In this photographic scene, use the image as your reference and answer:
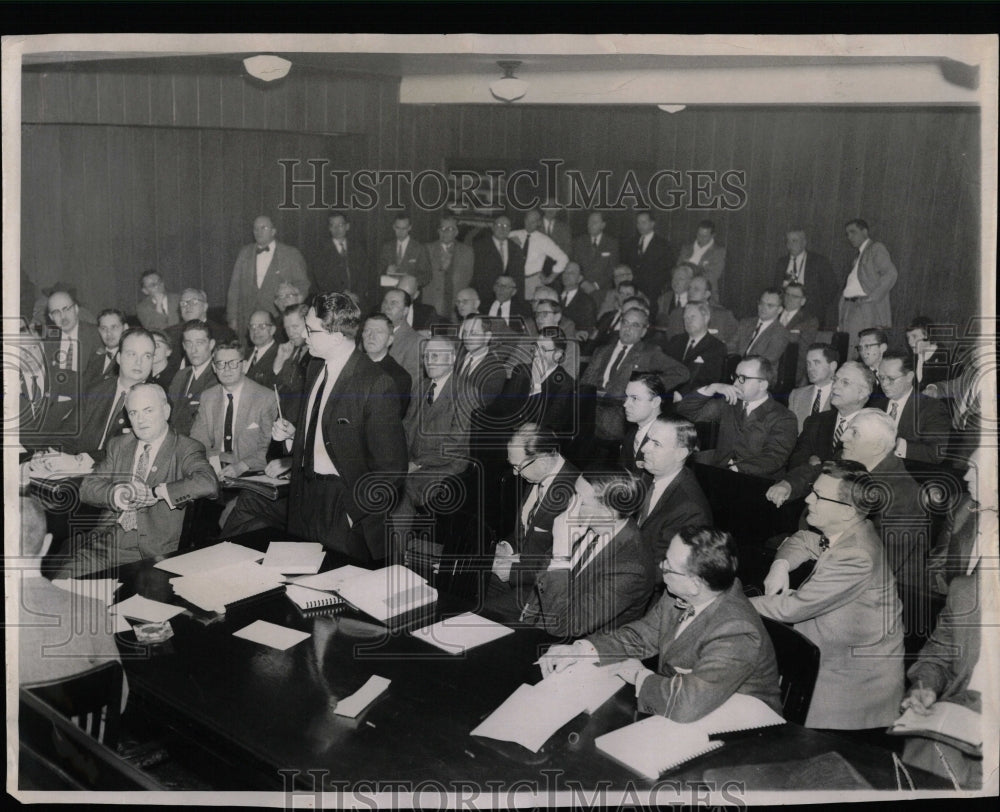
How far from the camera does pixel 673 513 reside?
3.96 m

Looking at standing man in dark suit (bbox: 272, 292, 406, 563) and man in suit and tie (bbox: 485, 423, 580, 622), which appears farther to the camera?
standing man in dark suit (bbox: 272, 292, 406, 563)

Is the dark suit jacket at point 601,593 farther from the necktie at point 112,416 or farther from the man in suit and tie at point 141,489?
the necktie at point 112,416

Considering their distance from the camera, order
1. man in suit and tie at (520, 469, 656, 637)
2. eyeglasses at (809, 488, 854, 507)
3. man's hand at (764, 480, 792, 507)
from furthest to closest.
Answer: man's hand at (764, 480, 792, 507) < eyeglasses at (809, 488, 854, 507) < man in suit and tie at (520, 469, 656, 637)

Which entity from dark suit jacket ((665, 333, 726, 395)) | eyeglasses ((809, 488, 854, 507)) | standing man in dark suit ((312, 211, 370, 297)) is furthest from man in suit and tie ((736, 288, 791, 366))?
standing man in dark suit ((312, 211, 370, 297))

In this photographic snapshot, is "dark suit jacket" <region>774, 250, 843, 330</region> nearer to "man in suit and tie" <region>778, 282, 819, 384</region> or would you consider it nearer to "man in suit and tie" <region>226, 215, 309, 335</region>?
"man in suit and tie" <region>778, 282, 819, 384</region>

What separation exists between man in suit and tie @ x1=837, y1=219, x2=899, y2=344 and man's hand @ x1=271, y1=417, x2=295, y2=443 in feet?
8.81

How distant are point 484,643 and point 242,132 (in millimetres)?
2493

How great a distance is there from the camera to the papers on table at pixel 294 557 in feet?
11.8

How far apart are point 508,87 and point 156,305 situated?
1968 millimetres

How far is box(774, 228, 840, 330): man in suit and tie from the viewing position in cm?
407

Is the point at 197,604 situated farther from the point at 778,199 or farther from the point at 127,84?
the point at 778,199

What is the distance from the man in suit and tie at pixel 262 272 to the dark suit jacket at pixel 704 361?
1.84m

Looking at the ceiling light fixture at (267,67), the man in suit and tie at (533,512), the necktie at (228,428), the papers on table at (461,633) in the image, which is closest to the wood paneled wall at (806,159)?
the ceiling light fixture at (267,67)

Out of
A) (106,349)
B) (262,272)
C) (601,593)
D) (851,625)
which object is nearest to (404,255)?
(262,272)
